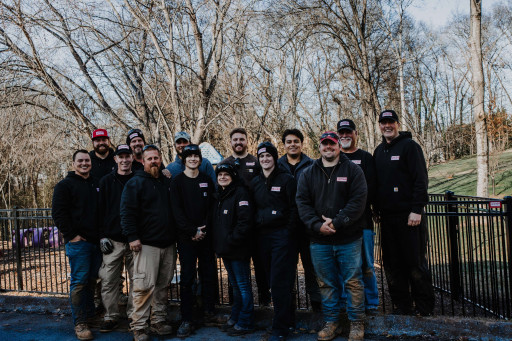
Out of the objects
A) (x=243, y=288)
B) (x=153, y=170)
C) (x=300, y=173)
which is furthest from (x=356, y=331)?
(x=153, y=170)

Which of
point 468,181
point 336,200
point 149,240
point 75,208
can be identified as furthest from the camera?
point 468,181

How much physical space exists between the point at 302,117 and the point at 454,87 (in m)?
29.4

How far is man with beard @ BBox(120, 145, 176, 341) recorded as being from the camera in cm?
455

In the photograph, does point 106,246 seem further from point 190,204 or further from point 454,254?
point 454,254

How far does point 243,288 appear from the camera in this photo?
15.0ft

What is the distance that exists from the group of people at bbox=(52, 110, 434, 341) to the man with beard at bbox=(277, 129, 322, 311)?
0.06ft

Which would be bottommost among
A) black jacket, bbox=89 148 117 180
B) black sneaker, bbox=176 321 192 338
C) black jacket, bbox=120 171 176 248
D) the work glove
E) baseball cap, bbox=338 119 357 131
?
black sneaker, bbox=176 321 192 338

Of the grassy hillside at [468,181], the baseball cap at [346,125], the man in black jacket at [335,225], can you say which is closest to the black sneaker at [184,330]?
the man in black jacket at [335,225]

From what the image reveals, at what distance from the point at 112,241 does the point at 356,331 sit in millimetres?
3075

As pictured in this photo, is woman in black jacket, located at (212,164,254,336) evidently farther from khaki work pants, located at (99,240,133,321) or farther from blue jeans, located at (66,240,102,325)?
blue jeans, located at (66,240,102,325)

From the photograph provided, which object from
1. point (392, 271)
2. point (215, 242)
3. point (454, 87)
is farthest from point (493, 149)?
point (454, 87)

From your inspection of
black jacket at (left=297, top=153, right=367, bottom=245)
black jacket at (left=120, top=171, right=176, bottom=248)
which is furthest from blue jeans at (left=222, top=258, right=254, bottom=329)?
black jacket at (left=297, top=153, right=367, bottom=245)

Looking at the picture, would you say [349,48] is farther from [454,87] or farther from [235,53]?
[454,87]

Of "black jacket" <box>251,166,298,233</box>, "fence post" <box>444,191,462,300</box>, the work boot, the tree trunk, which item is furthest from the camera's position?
the tree trunk
